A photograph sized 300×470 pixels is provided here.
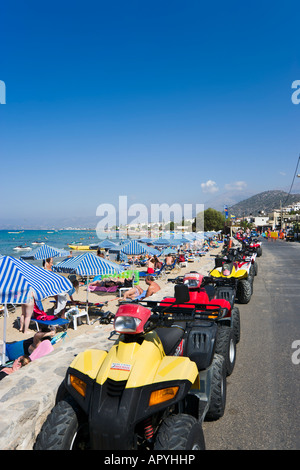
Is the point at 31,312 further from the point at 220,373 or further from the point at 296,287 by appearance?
the point at 296,287

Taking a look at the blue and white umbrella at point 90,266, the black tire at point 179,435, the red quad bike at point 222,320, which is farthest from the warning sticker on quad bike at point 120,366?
the blue and white umbrella at point 90,266

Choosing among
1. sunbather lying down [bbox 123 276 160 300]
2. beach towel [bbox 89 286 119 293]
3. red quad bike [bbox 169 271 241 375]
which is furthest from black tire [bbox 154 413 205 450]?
beach towel [bbox 89 286 119 293]

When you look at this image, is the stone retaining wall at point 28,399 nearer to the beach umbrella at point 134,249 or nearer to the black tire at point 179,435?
the black tire at point 179,435

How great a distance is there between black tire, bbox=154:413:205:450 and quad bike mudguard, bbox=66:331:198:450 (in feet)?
0.48

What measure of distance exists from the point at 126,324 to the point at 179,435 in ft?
2.80

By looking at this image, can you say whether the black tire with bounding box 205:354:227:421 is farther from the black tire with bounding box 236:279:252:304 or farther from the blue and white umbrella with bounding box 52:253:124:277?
the black tire with bounding box 236:279:252:304

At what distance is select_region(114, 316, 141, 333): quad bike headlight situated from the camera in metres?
2.43

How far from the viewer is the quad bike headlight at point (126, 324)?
2.43 meters

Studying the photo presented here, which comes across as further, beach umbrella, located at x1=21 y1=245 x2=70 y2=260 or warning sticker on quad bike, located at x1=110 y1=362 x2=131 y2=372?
beach umbrella, located at x1=21 y1=245 x2=70 y2=260

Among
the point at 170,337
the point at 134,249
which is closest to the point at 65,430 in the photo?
the point at 170,337

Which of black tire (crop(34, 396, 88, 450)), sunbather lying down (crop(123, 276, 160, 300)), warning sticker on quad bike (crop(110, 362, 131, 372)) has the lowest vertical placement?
sunbather lying down (crop(123, 276, 160, 300))

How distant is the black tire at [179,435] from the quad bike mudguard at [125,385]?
5.7 inches

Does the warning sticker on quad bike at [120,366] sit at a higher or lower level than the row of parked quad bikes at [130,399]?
higher

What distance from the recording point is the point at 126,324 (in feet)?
8.06
